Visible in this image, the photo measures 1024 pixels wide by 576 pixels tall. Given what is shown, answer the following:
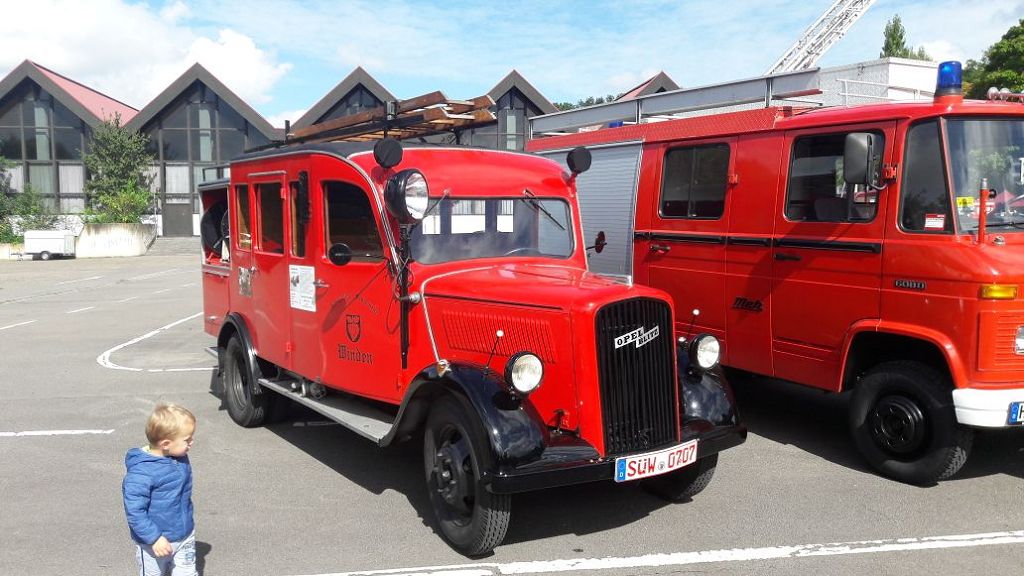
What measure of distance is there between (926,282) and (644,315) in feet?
7.20

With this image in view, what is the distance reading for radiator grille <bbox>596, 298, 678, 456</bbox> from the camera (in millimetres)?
4434

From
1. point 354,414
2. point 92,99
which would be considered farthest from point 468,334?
point 92,99

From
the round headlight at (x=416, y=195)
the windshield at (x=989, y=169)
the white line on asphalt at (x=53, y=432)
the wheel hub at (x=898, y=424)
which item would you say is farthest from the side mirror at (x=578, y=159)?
the white line on asphalt at (x=53, y=432)

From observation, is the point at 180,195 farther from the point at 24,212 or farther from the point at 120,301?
the point at 120,301

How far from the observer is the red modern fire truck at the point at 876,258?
5.20 m

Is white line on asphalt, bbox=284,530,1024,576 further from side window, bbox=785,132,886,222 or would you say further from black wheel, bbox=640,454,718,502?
side window, bbox=785,132,886,222

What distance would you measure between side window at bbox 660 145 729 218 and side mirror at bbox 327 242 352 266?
336cm

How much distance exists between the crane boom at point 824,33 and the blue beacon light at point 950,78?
59.3ft

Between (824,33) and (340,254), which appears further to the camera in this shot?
(824,33)

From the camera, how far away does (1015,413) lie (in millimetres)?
5145

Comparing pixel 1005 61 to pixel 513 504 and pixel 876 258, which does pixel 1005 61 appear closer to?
pixel 876 258

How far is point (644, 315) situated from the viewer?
15.0ft

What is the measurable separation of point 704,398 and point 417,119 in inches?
121

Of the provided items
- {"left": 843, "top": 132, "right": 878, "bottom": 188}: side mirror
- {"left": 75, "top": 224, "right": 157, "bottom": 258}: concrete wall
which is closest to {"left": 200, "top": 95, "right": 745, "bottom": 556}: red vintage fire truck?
{"left": 843, "top": 132, "right": 878, "bottom": 188}: side mirror
